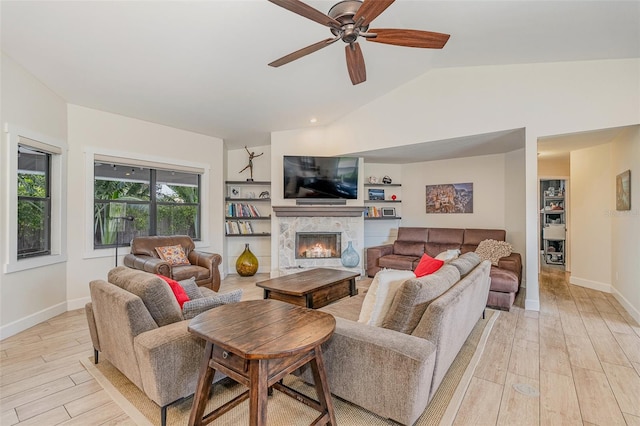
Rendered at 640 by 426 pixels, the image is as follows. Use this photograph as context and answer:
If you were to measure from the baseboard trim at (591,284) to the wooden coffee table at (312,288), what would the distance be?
3.88 m

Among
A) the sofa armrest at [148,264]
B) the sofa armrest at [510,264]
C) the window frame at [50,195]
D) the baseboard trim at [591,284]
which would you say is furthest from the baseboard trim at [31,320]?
the baseboard trim at [591,284]

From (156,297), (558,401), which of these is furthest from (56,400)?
(558,401)

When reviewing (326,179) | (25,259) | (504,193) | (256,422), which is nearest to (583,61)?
(504,193)

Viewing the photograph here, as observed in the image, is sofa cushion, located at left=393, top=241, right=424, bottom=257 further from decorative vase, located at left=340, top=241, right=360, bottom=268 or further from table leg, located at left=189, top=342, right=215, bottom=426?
table leg, located at left=189, top=342, right=215, bottom=426

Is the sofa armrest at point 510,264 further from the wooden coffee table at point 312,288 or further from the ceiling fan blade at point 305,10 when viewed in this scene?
the ceiling fan blade at point 305,10

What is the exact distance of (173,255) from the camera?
4344 millimetres

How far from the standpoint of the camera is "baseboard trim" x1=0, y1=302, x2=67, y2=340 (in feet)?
9.69

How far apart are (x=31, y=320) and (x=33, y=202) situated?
132 cm

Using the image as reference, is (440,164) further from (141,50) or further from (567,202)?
(141,50)

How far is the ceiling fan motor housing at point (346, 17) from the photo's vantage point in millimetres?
2088

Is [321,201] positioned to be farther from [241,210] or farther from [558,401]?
[558,401]

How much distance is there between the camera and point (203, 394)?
1.59m

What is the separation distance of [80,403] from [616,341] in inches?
176

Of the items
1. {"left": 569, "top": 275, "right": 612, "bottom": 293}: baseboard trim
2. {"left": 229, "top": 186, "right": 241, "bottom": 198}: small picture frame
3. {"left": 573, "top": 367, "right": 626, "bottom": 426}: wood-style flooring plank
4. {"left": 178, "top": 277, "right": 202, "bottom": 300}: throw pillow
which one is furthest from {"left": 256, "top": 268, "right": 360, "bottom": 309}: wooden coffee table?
{"left": 569, "top": 275, "right": 612, "bottom": 293}: baseboard trim
